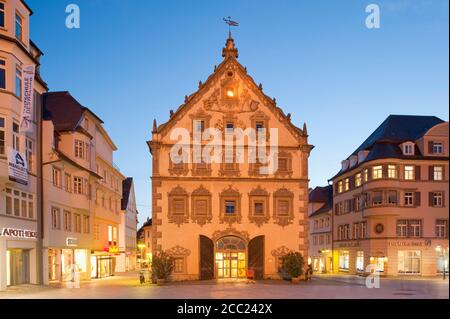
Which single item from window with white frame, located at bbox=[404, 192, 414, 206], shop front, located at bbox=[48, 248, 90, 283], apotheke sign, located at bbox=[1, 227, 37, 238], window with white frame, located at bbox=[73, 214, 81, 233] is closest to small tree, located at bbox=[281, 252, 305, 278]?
window with white frame, located at bbox=[404, 192, 414, 206]

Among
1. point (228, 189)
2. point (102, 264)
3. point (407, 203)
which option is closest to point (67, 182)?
point (228, 189)

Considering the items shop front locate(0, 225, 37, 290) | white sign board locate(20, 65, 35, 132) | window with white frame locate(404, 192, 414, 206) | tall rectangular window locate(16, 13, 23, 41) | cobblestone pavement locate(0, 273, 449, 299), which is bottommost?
cobblestone pavement locate(0, 273, 449, 299)

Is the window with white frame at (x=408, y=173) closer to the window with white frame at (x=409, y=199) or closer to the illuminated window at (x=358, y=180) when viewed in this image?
the window with white frame at (x=409, y=199)

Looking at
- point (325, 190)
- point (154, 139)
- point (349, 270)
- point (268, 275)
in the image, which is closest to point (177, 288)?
point (268, 275)

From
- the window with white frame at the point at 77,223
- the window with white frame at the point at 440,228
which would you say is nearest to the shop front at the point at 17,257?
the window with white frame at the point at 77,223

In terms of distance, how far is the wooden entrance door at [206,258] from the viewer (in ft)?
160

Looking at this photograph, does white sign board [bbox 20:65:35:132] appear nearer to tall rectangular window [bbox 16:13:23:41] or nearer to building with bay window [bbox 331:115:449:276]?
tall rectangular window [bbox 16:13:23:41]

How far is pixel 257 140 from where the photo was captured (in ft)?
166

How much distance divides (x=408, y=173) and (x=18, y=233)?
38429mm

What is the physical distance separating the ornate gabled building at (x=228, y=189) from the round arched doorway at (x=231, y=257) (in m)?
0.09

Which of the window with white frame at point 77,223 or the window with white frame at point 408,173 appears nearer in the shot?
the window with white frame at point 77,223

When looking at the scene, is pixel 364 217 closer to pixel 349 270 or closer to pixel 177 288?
Answer: pixel 349 270

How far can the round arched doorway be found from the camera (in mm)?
49344

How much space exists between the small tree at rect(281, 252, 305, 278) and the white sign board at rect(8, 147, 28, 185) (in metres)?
22.0
